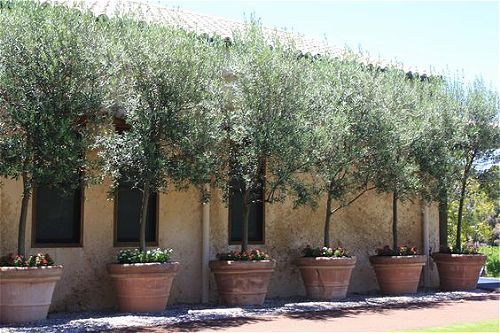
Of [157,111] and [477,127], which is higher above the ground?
[477,127]

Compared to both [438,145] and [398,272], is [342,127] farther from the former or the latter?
[398,272]

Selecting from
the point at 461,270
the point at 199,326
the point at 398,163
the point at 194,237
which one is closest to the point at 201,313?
the point at 199,326

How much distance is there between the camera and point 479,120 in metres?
14.8

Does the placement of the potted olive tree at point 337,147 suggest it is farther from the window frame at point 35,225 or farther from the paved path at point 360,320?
the window frame at point 35,225

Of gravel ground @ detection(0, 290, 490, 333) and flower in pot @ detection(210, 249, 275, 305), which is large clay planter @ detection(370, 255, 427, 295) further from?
flower in pot @ detection(210, 249, 275, 305)

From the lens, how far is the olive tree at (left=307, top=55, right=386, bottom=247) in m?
12.1

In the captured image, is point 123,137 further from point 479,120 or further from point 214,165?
point 479,120

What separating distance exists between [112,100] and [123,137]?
619 millimetres

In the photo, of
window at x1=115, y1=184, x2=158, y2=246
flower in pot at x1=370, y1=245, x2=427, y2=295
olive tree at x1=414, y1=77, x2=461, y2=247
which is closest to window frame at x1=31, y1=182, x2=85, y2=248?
window at x1=115, y1=184, x2=158, y2=246

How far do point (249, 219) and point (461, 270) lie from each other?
191 inches

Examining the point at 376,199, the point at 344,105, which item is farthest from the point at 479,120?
the point at 344,105

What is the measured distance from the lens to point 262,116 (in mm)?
11562

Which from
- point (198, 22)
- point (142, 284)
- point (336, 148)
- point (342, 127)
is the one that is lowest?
point (142, 284)

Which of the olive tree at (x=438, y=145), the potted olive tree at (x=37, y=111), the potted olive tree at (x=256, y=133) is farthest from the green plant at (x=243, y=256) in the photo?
the olive tree at (x=438, y=145)
